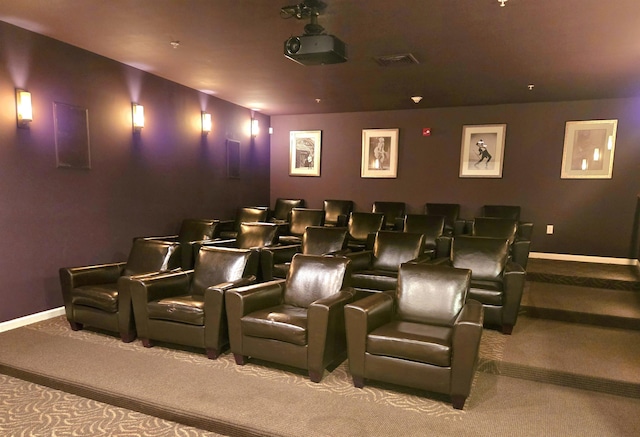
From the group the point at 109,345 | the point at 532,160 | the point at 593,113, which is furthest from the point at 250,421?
the point at 593,113

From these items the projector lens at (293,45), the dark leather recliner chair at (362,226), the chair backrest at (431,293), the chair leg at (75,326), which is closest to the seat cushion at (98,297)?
the chair leg at (75,326)

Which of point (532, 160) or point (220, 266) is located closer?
point (220, 266)

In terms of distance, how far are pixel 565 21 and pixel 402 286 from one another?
2.48 metres

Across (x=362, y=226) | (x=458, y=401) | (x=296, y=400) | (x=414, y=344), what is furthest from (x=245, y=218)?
(x=458, y=401)

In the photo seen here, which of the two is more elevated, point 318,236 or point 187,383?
point 318,236

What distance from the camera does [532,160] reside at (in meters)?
6.64

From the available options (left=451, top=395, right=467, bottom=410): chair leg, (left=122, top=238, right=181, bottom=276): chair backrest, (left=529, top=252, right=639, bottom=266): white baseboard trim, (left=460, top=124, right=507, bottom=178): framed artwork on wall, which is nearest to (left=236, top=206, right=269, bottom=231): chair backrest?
(left=122, top=238, right=181, bottom=276): chair backrest

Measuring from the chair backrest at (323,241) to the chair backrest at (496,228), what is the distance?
1795mm

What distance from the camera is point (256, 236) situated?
530 cm

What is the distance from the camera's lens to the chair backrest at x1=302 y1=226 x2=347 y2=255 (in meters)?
4.97

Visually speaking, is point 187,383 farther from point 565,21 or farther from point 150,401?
point 565,21

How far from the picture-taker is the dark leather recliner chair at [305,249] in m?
4.73

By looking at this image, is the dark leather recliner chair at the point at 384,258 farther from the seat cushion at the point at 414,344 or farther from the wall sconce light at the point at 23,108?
the wall sconce light at the point at 23,108

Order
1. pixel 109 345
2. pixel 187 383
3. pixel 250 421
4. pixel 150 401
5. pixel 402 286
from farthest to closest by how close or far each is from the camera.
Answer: pixel 109 345 < pixel 402 286 < pixel 187 383 < pixel 150 401 < pixel 250 421
